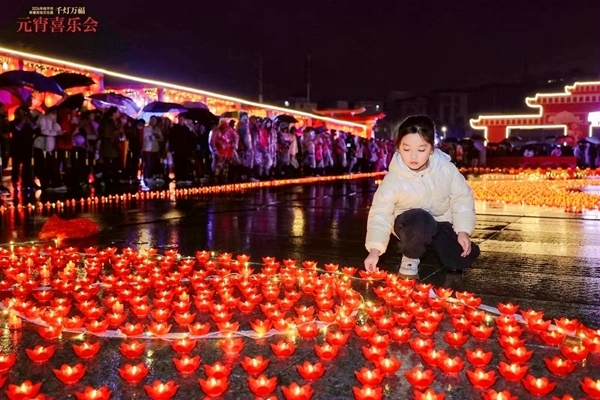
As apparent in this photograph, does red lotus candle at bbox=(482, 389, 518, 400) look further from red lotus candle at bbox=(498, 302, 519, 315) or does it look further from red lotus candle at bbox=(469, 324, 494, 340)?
red lotus candle at bbox=(498, 302, 519, 315)

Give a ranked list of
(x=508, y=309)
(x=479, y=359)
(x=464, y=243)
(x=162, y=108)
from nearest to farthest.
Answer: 1. (x=479, y=359)
2. (x=508, y=309)
3. (x=464, y=243)
4. (x=162, y=108)

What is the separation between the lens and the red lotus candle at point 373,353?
2795 millimetres

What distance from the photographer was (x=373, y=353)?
2.81m

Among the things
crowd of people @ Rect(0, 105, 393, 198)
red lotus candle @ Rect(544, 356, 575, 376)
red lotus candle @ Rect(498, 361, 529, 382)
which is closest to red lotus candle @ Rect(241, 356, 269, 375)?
red lotus candle @ Rect(498, 361, 529, 382)

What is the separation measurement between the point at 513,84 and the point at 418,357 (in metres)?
91.7

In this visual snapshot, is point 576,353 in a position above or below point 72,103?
below

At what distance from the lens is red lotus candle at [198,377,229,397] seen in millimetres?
2432

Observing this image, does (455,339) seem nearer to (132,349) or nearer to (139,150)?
(132,349)

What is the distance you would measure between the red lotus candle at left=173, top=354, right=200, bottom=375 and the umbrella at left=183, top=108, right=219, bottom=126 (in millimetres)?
14953

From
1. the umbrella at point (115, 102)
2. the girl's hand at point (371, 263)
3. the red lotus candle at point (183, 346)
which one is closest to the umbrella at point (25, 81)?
the umbrella at point (115, 102)

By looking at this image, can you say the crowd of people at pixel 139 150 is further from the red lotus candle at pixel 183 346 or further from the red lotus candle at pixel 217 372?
the red lotus candle at pixel 217 372

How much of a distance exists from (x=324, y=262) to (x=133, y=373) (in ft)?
9.38

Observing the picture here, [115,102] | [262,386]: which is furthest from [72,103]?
A: [262,386]

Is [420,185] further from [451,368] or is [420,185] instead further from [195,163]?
[195,163]
